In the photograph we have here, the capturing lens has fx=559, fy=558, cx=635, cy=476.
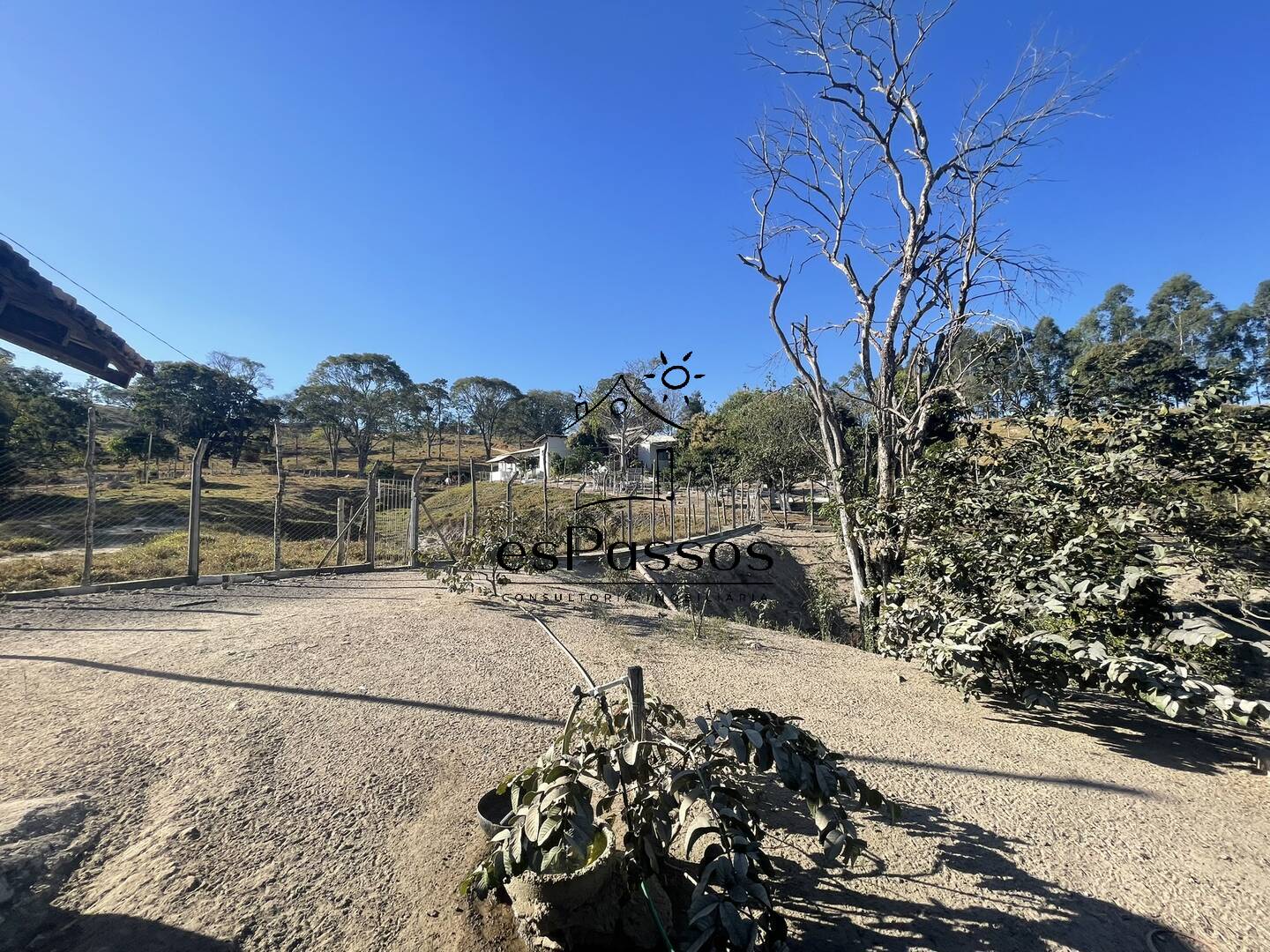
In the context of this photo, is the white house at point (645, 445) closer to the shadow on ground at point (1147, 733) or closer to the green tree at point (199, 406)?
the shadow on ground at point (1147, 733)

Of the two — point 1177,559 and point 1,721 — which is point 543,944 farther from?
point 1177,559

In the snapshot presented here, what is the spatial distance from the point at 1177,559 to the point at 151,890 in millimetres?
5445

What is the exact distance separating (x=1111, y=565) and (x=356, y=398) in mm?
41878

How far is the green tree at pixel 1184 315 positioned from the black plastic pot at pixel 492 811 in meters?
52.8

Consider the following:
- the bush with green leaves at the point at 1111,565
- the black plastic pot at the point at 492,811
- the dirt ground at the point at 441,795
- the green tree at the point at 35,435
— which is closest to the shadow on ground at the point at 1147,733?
the dirt ground at the point at 441,795

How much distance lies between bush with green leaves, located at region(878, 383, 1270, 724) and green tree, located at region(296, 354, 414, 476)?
37.8 meters

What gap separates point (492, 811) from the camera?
2.20 metres

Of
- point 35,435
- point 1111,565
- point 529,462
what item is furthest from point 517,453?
point 1111,565

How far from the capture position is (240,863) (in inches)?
78.7

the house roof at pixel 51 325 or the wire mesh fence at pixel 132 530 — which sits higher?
the house roof at pixel 51 325

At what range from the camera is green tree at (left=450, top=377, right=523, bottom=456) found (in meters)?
44.5

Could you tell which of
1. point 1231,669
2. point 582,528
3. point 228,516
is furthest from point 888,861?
point 228,516

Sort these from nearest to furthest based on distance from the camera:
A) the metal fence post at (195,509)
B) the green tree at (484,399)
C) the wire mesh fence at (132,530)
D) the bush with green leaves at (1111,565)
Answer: the bush with green leaves at (1111,565), the metal fence post at (195,509), the wire mesh fence at (132,530), the green tree at (484,399)

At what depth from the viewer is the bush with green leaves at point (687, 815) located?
1.44 metres
